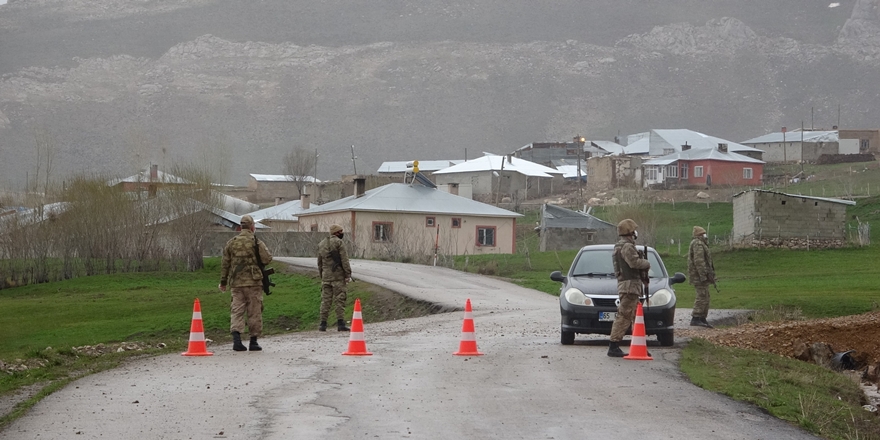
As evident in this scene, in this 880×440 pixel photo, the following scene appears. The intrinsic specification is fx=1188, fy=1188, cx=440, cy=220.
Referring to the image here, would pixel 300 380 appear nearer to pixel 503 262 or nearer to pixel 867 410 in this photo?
pixel 867 410

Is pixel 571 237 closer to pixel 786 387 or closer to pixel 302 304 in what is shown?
pixel 302 304

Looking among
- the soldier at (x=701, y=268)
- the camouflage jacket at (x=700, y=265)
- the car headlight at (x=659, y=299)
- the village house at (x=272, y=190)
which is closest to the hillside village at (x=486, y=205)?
the village house at (x=272, y=190)

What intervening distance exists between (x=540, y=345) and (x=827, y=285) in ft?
77.5

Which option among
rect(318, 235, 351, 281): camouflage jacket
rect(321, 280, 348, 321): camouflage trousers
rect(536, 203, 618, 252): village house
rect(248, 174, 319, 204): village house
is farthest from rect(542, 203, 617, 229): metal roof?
rect(248, 174, 319, 204): village house

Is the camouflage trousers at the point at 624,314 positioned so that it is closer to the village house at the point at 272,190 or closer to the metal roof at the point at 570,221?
the metal roof at the point at 570,221

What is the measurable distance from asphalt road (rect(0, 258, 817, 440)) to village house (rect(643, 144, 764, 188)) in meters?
91.3

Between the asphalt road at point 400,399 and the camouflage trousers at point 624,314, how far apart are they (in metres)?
0.49

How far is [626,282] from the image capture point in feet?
53.7

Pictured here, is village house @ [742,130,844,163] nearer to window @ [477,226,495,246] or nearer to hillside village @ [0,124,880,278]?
hillside village @ [0,124,880,278]

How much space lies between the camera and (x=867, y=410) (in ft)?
46.3

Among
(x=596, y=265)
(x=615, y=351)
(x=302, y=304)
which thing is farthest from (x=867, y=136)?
(x=615, y=351)

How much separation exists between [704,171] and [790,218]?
181 ft

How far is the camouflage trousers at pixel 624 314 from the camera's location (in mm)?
16380

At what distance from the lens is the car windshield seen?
19422 millimetres
